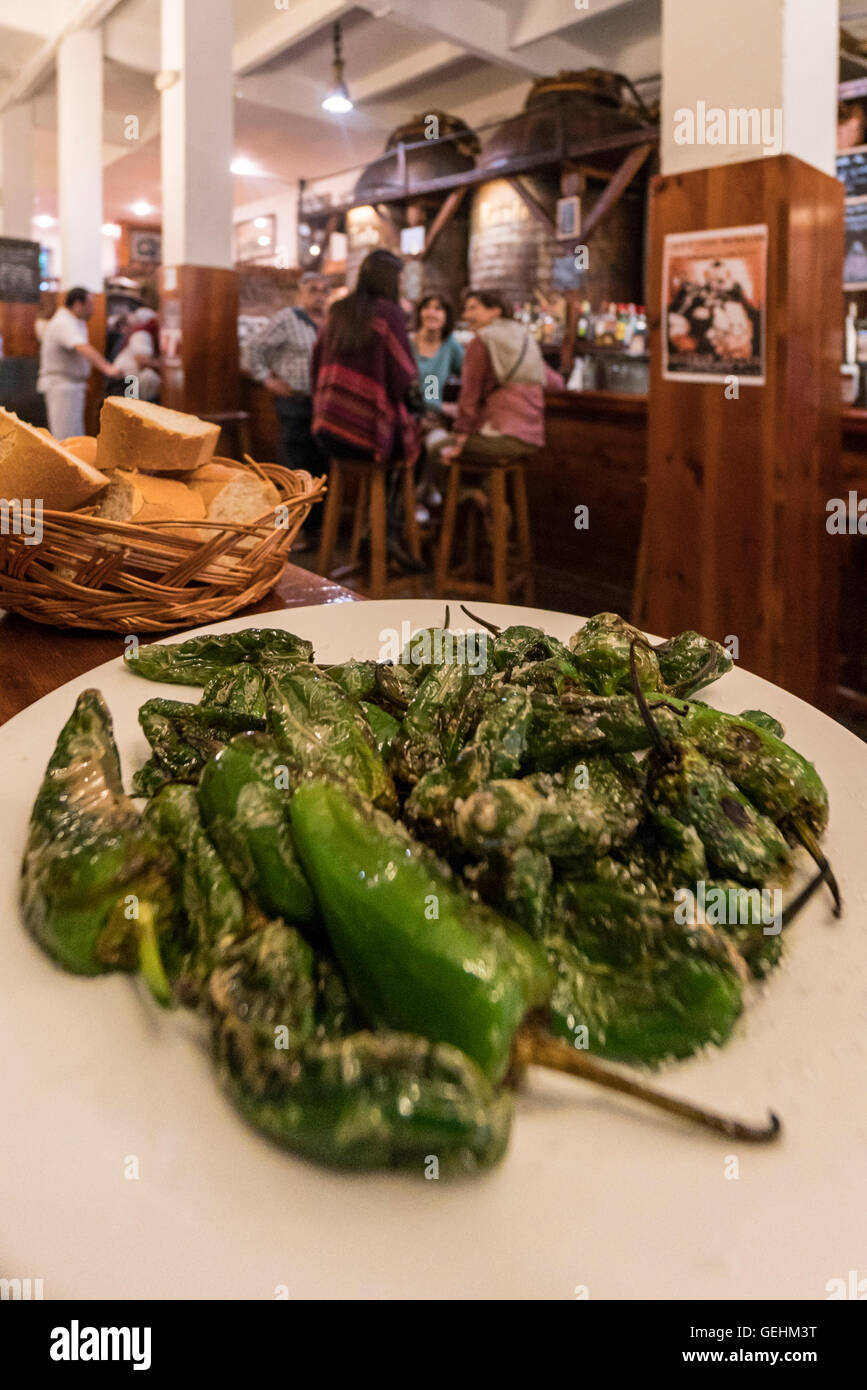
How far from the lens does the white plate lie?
1.69 feet

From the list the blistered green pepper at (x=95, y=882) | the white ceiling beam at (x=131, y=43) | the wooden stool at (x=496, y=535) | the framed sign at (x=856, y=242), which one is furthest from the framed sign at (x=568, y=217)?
the blistered green pepper at (x=95, y=882)

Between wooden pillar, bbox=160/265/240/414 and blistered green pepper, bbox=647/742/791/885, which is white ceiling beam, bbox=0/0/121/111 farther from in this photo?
blistered green pepper, bbox=647/742/791/885

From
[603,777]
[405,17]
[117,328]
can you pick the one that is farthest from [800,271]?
[117,328]

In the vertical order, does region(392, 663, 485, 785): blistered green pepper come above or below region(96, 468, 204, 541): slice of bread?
below

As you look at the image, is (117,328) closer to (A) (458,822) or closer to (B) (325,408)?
(B) (325,408)

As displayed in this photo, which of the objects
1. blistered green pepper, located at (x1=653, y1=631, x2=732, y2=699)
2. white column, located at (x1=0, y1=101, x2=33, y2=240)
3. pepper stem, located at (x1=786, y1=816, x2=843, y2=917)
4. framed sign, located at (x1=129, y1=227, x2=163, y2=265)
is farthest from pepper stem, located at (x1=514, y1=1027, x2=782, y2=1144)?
framed sign, located at (x1=129, y1=227, x2=163, y2=265)

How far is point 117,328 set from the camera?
336 inches

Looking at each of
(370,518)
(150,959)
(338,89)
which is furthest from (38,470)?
(338,89)

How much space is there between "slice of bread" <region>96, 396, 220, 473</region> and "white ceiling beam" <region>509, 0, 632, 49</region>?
6.84 m

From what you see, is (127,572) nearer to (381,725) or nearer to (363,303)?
(381,725)

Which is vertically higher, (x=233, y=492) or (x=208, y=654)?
(x=233, y=492)

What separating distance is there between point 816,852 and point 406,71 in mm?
9697

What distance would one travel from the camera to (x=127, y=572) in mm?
1507
